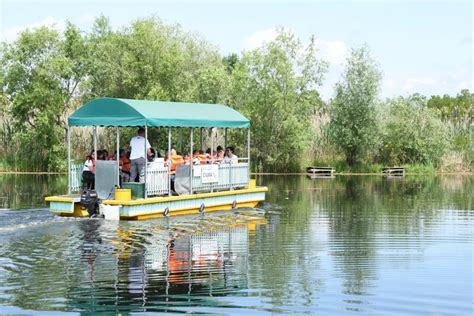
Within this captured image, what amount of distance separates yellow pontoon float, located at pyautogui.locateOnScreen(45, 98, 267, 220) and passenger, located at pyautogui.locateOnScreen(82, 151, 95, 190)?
1.06 feet

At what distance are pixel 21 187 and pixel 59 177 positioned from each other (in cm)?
769

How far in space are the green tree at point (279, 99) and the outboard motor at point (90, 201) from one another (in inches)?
1083

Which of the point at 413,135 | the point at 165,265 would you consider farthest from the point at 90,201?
the point at 413,135

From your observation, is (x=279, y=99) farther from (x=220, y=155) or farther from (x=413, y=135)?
(x=220, y=155)

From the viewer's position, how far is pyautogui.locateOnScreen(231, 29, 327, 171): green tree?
158 ft

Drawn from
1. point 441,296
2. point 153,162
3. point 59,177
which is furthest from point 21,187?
point 441,296

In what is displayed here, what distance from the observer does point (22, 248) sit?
16203 millimetres

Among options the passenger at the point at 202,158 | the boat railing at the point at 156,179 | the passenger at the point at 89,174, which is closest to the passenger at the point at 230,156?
the passenger at the point at 202,158

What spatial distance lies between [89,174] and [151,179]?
6.45ft

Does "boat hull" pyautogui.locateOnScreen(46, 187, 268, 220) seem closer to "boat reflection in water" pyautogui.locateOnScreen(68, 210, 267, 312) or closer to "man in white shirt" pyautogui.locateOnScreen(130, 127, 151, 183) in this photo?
"boat reflection in water" pyautogui.locateOnScreen(68, 210, 267, 312)

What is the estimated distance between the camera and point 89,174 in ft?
73.7

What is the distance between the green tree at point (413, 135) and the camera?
48.6 metres

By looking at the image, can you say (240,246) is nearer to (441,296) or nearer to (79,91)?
(441,296)

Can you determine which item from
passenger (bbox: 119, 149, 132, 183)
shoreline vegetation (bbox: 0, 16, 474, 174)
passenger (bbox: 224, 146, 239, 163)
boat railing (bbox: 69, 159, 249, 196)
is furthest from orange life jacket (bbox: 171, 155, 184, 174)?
shoreline vegetation (bbox: 0, 16, 474, 174)
